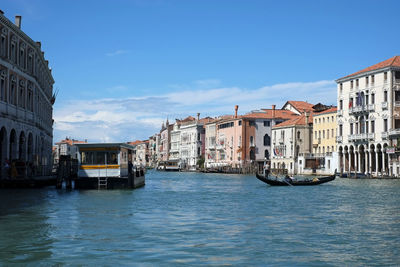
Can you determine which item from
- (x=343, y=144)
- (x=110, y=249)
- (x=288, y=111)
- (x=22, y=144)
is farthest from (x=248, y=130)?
(x=110, y=249)

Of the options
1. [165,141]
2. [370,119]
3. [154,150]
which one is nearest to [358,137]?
[370,119]

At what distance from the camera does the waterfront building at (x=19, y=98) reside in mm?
25328

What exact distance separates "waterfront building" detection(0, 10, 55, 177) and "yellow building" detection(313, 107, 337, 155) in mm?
31992

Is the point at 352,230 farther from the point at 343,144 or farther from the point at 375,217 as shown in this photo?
the point at 343,144

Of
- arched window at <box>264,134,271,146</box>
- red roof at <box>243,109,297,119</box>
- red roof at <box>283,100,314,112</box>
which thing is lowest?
arched window at <box>264,134,271,146</box>

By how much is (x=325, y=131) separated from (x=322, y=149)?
6.60ft

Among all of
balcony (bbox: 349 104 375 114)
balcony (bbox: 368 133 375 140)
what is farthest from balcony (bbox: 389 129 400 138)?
balcony (bbox: 349 104 375 114)

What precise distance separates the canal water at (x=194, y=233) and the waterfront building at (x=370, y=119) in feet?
102

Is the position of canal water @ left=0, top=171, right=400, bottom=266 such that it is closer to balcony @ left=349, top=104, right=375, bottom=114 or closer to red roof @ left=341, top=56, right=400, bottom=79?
red roof @ left=341, top=56, right=400, bottom=79

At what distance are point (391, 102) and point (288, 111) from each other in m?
28.2

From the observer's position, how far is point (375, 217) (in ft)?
50.7

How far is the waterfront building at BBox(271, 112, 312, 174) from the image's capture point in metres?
64.1

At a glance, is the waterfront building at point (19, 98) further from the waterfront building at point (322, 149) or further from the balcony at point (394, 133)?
the waterfront building at point (322, 149)

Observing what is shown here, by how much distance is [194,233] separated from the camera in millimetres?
11820
